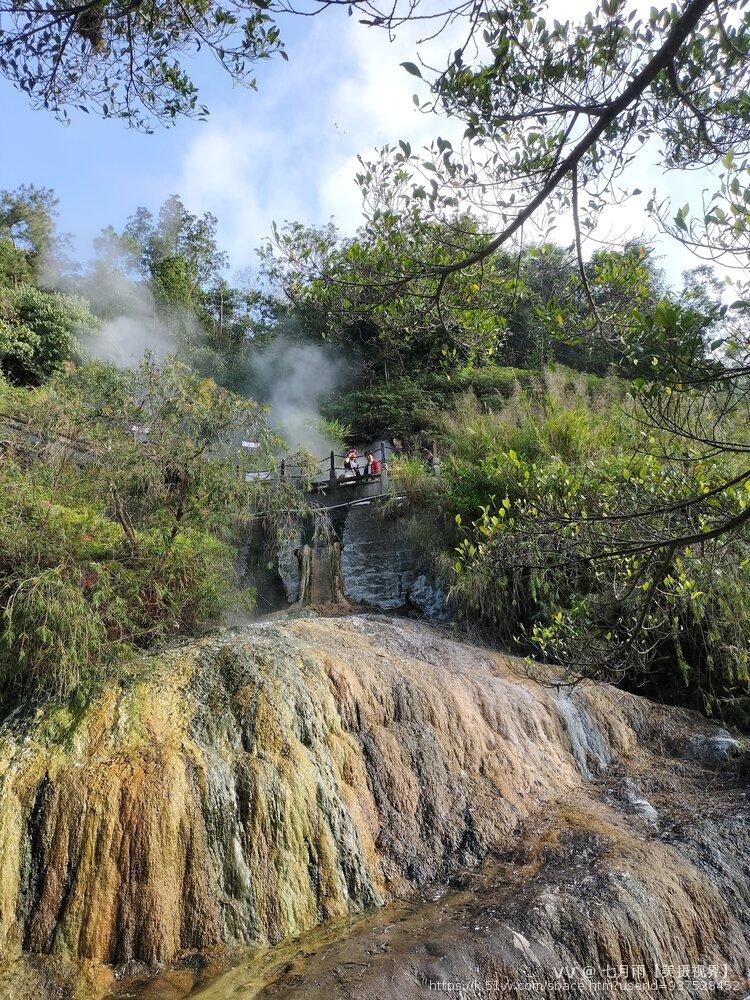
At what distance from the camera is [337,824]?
15.5ft

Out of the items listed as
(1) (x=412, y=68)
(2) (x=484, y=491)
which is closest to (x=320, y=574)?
(2) (x=484, y=491)

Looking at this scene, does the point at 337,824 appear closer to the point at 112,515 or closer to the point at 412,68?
the point at 112,515

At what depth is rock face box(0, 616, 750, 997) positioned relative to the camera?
392cm

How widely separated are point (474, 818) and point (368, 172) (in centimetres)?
452

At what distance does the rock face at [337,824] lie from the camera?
392cm

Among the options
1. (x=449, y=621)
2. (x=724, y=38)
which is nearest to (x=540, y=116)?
(x=724, y=38)

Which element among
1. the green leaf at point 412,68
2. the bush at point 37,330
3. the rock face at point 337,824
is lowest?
the rock face at point 337,824

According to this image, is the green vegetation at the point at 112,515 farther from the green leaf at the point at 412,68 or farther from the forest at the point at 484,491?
the green leaf at the point at 412,68

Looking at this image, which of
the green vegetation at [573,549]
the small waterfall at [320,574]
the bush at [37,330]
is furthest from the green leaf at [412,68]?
the bush at [37,330]

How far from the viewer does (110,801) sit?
13.7 ft

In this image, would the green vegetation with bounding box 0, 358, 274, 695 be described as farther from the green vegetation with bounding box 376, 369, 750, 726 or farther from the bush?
the bush

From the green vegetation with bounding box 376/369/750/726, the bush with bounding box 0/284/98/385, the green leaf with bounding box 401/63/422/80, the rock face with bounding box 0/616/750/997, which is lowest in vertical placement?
the rock face with bounding box 0/616/750/997

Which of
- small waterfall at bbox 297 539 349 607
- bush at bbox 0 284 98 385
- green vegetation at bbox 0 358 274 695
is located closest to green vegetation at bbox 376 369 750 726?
small waterfall at bbox 297 539 349 607

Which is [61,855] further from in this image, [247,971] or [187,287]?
[187,287]
